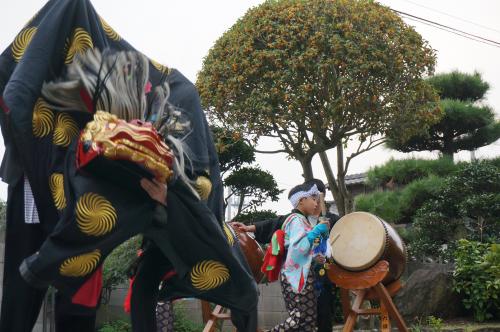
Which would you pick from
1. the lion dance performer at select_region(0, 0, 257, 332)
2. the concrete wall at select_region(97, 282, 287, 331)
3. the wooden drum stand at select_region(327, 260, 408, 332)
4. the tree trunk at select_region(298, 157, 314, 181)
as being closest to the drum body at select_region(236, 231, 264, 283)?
the wooden drum stand at select_region(327, 260, 408, 332)

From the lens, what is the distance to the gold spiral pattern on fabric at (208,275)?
8.28 ft

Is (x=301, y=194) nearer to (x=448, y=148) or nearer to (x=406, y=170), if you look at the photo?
(x=406, y=170)

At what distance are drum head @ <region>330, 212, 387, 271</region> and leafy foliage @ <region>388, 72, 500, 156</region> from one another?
6865mm

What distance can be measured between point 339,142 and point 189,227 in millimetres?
9057

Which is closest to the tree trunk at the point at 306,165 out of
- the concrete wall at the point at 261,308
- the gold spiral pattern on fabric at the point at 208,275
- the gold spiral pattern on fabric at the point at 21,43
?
the concrete wall at the point at 261,308

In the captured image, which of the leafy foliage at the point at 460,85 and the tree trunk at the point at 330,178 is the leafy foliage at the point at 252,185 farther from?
the leafy foliage at the point at 460,85

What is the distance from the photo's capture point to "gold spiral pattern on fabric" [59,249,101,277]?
2.23 metres

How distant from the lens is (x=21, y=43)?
2.55m

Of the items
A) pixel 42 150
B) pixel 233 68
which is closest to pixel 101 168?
pixel 42 150

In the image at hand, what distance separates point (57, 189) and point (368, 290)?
4.42m

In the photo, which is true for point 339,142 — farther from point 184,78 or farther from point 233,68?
point 184,78

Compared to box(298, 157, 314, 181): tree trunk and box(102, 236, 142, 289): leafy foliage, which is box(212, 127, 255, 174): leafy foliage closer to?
box(298, 157, 314, 181): tree trunk

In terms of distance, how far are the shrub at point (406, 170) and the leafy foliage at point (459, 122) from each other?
435mm

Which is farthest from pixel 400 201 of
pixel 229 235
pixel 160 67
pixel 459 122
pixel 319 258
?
pixel 160 67
